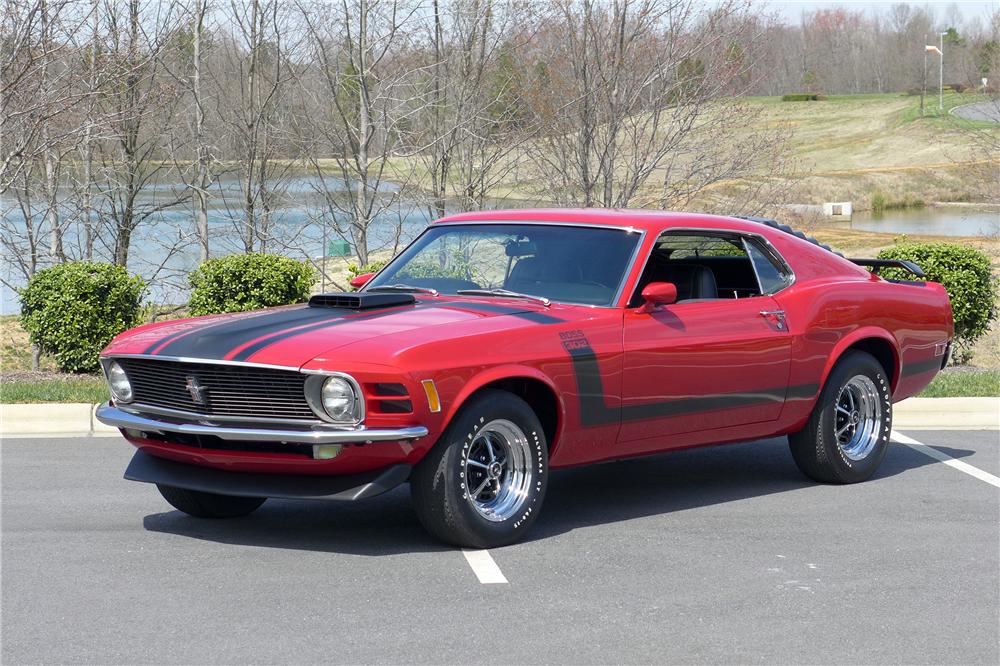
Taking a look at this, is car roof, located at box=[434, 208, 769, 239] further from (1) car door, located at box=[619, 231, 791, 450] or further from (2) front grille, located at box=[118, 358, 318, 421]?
(2) front grille, located at box=[118, 358, 318, 421]

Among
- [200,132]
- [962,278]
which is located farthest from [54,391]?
[962,278]

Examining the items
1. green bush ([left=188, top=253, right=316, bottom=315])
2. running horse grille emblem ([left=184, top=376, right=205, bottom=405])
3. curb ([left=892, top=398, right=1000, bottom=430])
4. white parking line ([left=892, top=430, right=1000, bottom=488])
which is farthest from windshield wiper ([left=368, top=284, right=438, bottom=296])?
green bush ([left=188, top=253, right=316, bottom=315])

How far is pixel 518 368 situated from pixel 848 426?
9.90 ft

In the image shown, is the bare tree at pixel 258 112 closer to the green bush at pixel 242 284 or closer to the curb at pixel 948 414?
the green bush at pixel 242 284

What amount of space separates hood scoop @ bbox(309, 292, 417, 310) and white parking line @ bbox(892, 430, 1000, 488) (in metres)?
4.16

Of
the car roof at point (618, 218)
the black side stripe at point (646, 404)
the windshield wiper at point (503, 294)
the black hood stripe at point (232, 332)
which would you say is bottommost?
the black side stripe at point (646, 404)

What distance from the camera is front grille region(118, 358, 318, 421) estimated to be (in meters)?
6.14

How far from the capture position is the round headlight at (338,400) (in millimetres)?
6078

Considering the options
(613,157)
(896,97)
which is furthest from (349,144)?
(896,97)

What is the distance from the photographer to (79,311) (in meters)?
13.2

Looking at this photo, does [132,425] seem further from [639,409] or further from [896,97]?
[896,97]

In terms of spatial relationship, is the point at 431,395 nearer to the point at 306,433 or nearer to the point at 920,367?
the point at 306,433

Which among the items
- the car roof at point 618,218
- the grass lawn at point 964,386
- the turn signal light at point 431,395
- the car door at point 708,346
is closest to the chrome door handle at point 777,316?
the car door at point 708,346

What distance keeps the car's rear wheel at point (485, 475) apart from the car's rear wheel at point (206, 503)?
1312 millimetres
